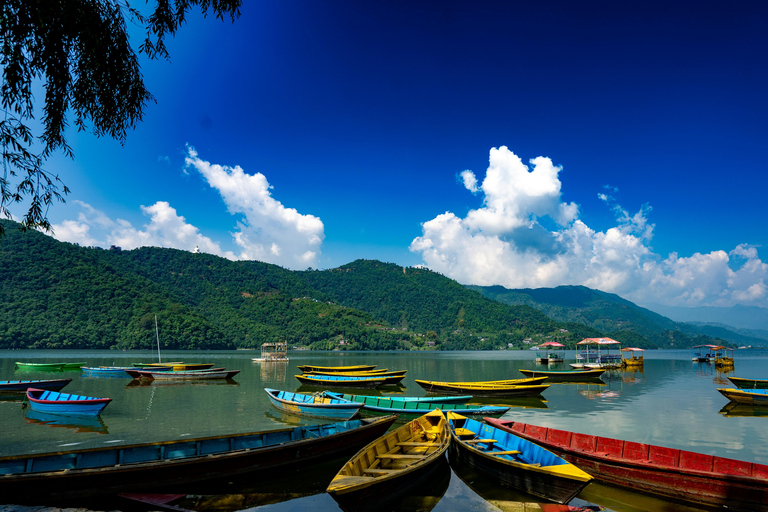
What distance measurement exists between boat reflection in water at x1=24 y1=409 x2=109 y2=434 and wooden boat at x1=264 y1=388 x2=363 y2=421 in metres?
8.06

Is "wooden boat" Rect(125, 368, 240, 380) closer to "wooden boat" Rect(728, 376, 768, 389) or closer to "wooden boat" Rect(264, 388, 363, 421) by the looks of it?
"wooden boat" Rect(264, 388, 363, 421)

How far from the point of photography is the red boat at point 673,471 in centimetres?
900

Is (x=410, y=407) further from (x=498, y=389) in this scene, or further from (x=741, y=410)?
(x=741, y=410)

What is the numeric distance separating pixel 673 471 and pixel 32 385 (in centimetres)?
3628

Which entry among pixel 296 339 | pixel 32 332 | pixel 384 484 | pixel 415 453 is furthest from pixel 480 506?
pixel 296 339

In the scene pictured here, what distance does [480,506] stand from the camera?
33.3ft

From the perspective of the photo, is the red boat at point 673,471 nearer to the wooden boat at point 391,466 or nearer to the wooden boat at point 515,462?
the wooden boat at point 515,462

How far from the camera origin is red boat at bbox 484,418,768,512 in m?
9.00

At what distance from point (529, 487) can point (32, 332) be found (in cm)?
13377

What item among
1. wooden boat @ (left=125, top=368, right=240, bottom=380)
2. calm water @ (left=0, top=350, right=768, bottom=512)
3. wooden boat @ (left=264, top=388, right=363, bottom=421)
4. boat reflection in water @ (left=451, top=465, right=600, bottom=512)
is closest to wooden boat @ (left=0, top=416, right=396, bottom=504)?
calm water @ (left=0, top=350, right=768, bottom=512)

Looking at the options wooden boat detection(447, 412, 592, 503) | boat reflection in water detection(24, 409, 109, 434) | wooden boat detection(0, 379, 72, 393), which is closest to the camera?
wooden boat detection(447, 412, 592, 503)

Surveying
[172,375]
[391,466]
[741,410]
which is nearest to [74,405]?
[391,466]

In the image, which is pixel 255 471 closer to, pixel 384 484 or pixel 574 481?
pixel 384 484

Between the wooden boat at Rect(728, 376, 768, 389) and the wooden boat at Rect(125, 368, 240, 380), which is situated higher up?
the wooden boat at Rect(728, 376, 768, 389)
